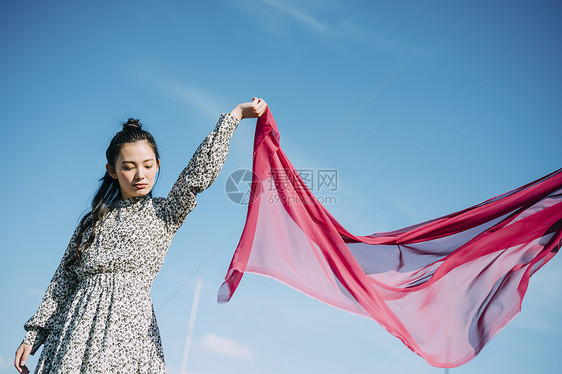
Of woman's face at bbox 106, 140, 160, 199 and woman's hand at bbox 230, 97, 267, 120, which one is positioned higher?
woman's hand at bbox 230, 97, 267, 120

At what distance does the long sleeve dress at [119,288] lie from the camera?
2.26 metres

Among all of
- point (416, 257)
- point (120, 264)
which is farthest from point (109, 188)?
point (416, 257)

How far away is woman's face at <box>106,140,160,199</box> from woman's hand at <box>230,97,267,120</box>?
19.4 inches

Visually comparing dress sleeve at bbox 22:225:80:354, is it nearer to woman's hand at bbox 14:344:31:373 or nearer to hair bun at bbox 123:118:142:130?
woman's hand at bbox 14:344:31:373

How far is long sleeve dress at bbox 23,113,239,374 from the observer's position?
2.26 metres

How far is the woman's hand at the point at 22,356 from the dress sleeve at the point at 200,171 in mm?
894

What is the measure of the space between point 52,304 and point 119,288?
0.47 meters

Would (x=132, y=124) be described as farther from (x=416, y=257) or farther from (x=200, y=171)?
(x=416, y=257)

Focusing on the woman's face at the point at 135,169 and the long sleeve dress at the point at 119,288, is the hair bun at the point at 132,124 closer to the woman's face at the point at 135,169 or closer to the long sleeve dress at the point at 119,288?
the woman's face at the point at 135,169

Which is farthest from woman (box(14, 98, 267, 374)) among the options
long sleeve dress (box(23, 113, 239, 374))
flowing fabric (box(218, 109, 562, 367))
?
flowing fabric (box(218, 109, 562, 367))

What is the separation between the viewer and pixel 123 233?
248 centimetres

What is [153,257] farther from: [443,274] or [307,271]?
[443,274]

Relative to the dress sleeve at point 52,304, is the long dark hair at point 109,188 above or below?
above

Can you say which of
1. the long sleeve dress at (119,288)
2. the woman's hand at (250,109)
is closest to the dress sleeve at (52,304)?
the long sleeve dress at (119,288)
